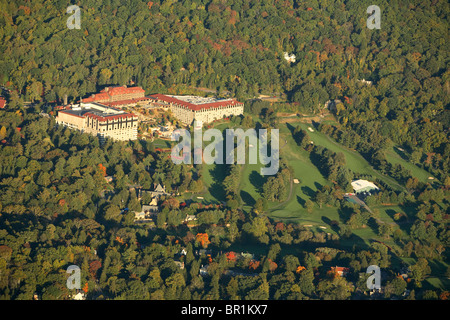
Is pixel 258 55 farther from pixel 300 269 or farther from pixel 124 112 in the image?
pixel 300 269

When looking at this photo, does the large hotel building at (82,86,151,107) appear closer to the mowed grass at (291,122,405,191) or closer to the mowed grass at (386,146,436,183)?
the mowed grass at (291,122,405,191)

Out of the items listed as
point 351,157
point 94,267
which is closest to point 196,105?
point 351,157

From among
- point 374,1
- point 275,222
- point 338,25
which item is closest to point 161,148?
point 275,222
